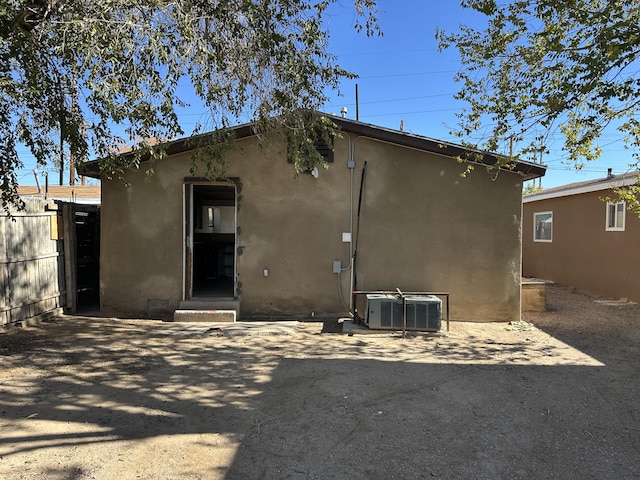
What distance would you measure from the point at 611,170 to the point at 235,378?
479 inches

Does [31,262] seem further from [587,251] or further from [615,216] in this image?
[587,251]

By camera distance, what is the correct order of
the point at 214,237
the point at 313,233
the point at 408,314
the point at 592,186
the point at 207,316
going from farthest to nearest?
the point at 214,237, the point at 592,186, the point at 313,233, the point at 207,316, the point at 408,314

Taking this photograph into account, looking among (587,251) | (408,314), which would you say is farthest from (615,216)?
(408,314)

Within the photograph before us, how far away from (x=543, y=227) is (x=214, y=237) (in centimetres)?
1066

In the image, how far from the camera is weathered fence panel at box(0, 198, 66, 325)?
6.59 m

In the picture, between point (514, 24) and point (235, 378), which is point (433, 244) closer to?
point (514, 24)

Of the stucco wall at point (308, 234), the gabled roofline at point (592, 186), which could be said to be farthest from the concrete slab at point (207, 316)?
the gabled roofline at point (592, 186)

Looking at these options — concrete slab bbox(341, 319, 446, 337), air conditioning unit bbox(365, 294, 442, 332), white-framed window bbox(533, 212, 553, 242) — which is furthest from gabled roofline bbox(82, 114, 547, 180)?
white-framed window bbox(533, 212, 553, 242)

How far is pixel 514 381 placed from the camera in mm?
4789

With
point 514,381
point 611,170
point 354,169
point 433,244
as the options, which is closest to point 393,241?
point 433,244

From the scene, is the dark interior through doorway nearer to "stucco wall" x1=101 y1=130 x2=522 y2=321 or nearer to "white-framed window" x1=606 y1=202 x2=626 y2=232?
"stucco wall" x1=101 y1=130 x2=522 y2=321

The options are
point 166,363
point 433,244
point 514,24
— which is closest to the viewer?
point 166,363

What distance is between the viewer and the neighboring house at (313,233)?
7.80 metres

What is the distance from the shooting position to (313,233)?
792 centimetres
